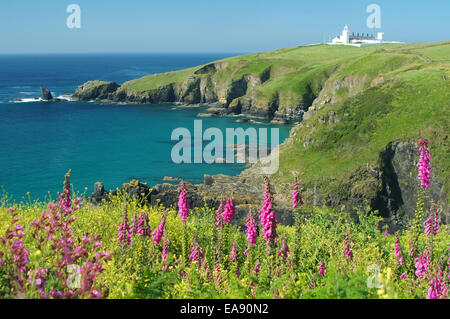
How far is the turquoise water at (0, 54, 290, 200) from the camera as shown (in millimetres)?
72812

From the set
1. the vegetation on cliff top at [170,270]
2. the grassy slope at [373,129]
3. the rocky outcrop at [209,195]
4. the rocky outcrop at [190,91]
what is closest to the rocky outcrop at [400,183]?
the grassy slope at [373,129]

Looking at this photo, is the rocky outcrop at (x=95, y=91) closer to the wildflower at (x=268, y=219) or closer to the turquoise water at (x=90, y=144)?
the turquoise water at (x=90, y=144)

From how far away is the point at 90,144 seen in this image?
322ft

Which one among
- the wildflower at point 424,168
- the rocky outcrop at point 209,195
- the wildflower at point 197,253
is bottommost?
the rocky outcrop at point 209,195

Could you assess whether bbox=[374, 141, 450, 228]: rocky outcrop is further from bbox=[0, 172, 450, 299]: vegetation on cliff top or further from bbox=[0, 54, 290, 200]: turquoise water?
bbox=[0, 172, 450, 299]: vegetation on cliff top

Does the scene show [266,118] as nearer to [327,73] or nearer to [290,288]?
[327,73]

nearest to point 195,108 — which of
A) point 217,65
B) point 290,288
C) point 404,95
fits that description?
point 217,65

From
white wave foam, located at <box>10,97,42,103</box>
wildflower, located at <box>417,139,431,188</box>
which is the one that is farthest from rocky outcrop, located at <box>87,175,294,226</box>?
white wave foam, located at <box>10,97,42,103</box>

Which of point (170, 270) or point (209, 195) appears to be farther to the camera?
point (209, 195)

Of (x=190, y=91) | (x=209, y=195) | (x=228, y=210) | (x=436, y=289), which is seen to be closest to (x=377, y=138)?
(x=209, y=195)

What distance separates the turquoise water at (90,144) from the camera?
239 feet

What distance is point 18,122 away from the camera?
120500mm

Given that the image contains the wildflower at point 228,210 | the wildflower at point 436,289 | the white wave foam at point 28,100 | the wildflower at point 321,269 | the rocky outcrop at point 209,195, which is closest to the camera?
the wildflower at point 436,289

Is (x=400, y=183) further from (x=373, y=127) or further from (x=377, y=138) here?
(x=373, y=127)
